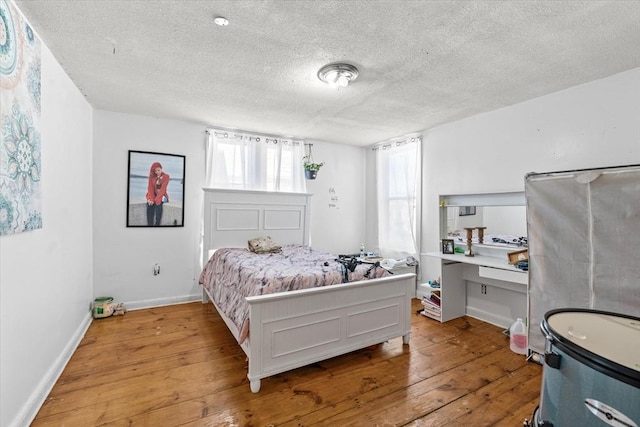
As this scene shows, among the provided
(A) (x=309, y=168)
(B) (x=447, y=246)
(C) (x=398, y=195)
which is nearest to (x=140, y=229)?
(A) (x=309, y=168)

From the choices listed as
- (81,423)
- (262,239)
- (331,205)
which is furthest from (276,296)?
(331,205)

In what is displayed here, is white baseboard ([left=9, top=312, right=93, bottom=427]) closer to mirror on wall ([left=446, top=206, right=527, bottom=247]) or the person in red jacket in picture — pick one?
the person in red jacket in picture

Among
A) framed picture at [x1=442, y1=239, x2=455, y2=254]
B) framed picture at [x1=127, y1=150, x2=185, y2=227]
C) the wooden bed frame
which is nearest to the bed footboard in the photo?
the wooden bed frame

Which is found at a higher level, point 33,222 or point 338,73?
point 338,73

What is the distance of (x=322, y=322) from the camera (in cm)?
238

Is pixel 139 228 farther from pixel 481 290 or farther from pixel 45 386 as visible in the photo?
pixel 481 290

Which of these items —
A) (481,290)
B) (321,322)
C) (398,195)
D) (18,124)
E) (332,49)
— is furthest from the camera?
(398,195)

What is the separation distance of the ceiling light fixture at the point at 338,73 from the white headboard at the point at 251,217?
2.20 m

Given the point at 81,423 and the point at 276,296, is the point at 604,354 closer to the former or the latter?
the point at 276,296

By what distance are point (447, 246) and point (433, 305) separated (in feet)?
2.41

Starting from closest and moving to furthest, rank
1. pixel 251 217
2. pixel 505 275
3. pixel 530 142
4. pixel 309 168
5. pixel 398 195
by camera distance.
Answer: pixel 505 275 < pixel 530 142 < pixel 251 217 < pixel 309 168 < pixel 398 195

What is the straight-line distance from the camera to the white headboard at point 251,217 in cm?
403

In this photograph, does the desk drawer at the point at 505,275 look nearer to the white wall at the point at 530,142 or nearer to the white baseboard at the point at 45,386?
the white wall at the point at 530,142

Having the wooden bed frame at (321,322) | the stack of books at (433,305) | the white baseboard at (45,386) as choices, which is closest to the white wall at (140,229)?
the white baseboard at (45,386)
